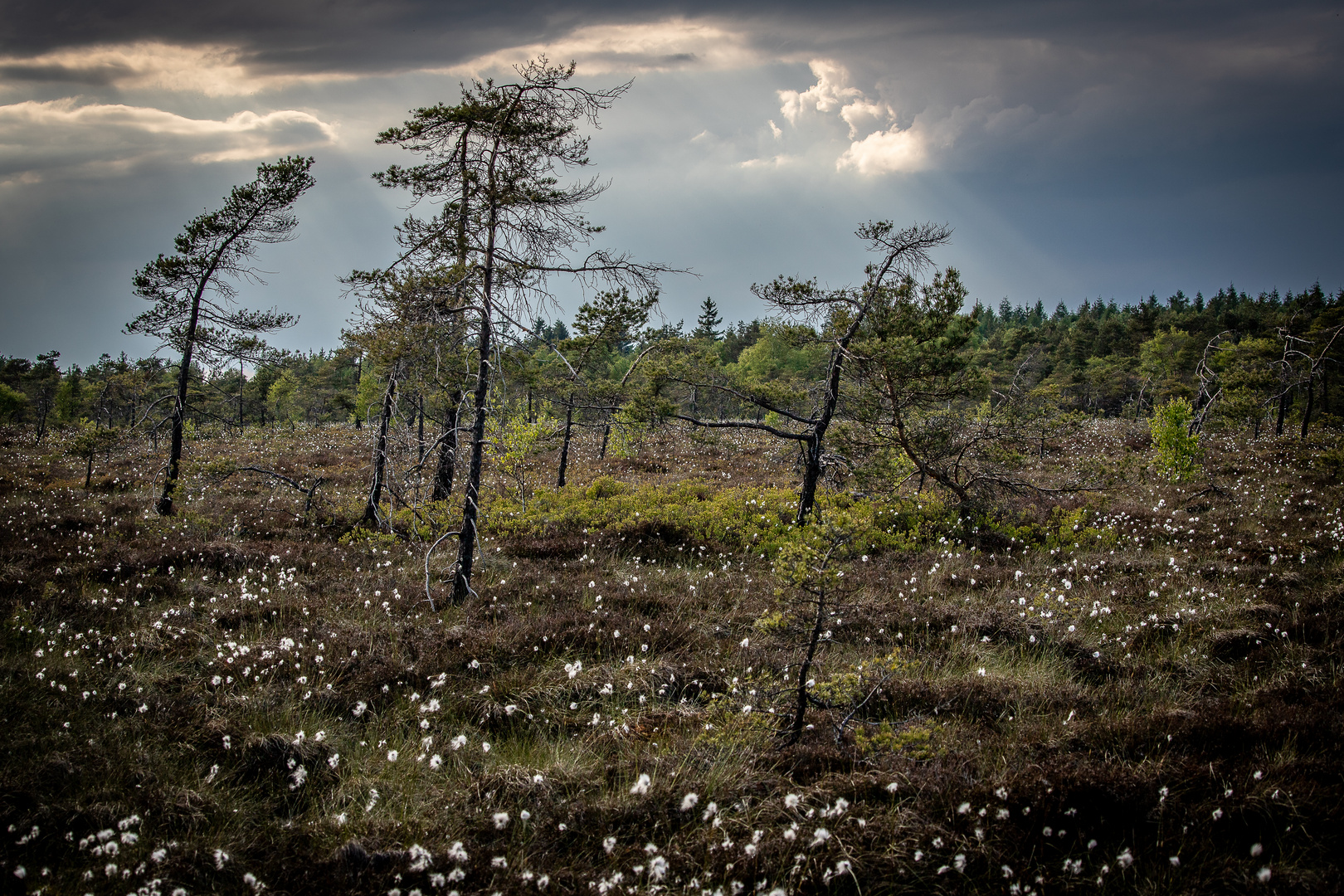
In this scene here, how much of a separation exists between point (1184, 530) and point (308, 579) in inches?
635

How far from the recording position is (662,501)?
14.4 metres

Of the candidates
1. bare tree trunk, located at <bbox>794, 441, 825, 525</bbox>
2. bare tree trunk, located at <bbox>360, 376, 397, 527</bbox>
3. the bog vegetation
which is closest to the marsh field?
the bog vegetation

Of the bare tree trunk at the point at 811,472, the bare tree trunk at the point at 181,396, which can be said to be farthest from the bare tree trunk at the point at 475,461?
the bare tree trunk at the point at 181,396

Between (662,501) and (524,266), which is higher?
(524,266)

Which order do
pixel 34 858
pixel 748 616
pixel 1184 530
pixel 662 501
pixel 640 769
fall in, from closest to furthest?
pixel 34 858, pixel 640 769, pixel 748 616, pixel 1184 530, pixel 662 501

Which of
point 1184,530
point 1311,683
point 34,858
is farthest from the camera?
point 1184,530

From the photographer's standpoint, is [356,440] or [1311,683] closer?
[1311,683]

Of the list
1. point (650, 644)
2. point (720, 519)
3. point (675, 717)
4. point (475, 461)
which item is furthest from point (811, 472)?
point (675, 717)

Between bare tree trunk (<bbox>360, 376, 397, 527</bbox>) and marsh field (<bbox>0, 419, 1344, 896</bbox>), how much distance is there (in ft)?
4.23

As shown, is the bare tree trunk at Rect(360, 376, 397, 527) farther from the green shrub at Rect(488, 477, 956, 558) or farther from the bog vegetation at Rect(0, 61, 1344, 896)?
the green shrub at Rect(488, 477, 956, 558)

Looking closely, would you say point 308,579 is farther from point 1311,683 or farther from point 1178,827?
point 1311,683

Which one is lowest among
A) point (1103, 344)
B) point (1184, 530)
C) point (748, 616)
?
point (748, 616)

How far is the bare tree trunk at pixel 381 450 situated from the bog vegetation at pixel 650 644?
143 millimetres

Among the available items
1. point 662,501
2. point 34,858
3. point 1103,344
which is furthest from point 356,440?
point 1103,344
